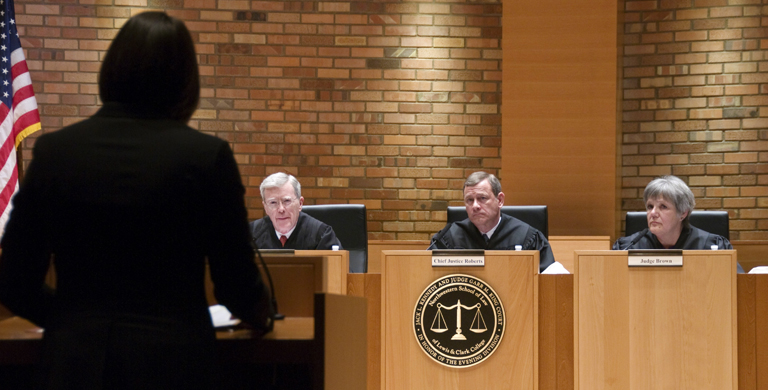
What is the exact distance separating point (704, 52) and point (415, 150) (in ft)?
7.20

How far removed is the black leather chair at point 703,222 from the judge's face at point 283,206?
5.94 ft

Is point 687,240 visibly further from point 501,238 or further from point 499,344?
point 499,344

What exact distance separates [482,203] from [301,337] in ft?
8.74

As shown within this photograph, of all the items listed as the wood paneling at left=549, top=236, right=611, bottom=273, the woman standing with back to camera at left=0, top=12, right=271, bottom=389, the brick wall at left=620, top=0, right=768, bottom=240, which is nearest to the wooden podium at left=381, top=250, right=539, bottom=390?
the woman standing with back to camera at left=0, top=12, right=271, bottom=389

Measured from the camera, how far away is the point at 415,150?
17.5ft

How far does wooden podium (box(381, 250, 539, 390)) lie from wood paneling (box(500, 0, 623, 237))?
96.4 inches

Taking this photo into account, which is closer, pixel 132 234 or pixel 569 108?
pixel 132 234

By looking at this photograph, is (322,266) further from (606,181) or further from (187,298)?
(606,181)

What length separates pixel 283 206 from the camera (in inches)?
155

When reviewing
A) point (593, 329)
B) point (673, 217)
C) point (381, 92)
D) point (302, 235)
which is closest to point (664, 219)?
point (673, 217)

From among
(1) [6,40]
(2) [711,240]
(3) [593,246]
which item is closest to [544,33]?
(3) [593,246]

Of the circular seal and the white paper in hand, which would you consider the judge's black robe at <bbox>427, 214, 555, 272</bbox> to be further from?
the white paper in hand

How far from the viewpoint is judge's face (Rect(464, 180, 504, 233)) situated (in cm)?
383

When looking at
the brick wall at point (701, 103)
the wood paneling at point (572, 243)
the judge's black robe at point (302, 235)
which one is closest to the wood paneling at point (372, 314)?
the judge's black robe at point (302, 235)
